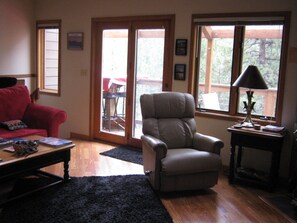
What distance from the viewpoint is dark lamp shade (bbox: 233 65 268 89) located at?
3664mm

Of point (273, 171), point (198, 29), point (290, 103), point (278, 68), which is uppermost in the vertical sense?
point (198, 29)

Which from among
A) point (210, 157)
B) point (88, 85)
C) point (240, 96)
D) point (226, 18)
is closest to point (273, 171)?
point (210, 157)

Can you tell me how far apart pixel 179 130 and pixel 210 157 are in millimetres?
582

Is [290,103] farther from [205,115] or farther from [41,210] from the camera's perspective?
[41,210]

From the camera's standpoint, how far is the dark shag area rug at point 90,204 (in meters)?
2.84

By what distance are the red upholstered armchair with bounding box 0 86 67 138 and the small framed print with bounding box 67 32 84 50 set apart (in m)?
1.35

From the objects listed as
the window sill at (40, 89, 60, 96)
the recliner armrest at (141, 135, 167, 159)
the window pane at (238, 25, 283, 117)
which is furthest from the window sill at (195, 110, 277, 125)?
the window sill at (40, 89, 60, 96)

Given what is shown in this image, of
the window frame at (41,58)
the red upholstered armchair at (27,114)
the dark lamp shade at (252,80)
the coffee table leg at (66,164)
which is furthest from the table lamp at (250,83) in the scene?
the window frame at (41,58)

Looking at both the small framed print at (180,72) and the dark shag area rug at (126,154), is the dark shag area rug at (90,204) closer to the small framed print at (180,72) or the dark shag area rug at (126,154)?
the dark shag area rug at (126,154)

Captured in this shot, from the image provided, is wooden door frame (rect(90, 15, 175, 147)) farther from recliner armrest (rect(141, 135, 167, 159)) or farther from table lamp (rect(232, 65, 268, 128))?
recliner armrest (rect(141, 135, 167, 159))

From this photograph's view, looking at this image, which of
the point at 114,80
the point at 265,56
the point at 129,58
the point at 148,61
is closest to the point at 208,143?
the point at 265,56

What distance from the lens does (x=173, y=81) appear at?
15.2 feet

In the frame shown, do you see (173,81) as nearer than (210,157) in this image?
No

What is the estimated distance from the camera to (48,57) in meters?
6.11
